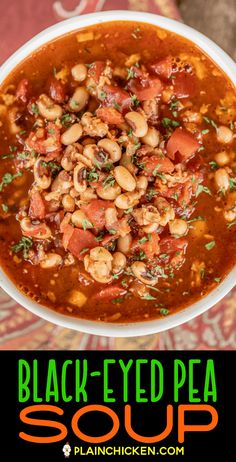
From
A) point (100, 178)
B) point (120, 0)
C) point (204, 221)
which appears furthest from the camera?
point (120, 0)

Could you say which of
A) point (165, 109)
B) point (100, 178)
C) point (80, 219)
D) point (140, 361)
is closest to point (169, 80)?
point (165, 109)

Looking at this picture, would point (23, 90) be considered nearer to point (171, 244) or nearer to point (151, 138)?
point (151, 138)

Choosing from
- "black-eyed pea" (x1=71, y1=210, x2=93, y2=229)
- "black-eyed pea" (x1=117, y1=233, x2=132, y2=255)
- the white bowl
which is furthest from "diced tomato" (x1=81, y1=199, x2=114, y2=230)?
the white bowl

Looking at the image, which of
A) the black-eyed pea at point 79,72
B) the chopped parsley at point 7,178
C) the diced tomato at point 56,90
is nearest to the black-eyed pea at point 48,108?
the diced tomato at point 56,90

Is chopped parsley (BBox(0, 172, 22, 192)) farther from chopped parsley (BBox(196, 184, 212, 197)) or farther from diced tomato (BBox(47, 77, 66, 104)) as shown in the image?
chopped parsley (BBox(196, 184, 212, 197))

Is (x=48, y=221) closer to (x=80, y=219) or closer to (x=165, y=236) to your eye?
(x=80, y=219)

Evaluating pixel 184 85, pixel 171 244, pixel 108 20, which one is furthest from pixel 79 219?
pixel 108 20

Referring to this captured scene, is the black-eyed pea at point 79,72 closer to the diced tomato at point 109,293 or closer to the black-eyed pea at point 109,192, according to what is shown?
the black-eyed pea at point 109,192
